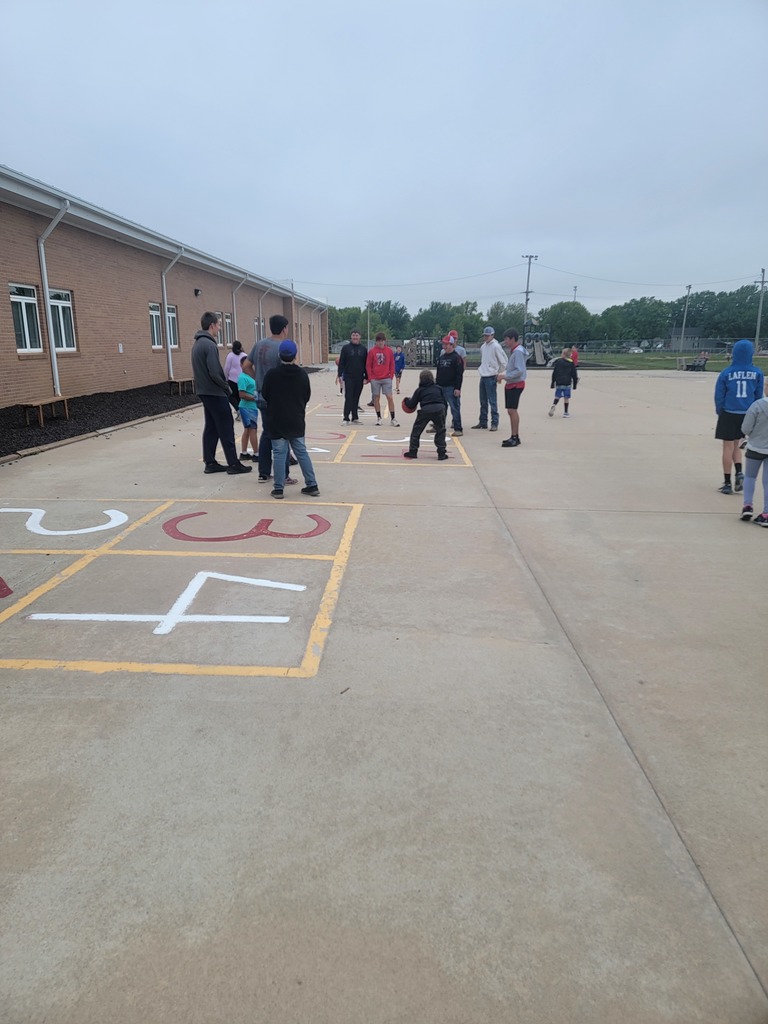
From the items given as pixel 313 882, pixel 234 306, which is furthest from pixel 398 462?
pixel 234 306

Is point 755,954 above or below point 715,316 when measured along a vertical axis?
below

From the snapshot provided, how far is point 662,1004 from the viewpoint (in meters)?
1.87

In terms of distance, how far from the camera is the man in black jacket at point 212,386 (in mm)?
8242

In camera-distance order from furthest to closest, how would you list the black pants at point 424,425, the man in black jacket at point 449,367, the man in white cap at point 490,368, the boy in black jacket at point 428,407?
the man in white cap at point 490,368 → the man in black jacket at point 449,367 → the black pants at point 424,425 → the boy in black jacket at point 428,407

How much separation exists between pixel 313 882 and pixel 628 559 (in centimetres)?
425

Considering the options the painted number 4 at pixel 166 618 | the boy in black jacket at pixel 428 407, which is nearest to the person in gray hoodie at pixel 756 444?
the boy in black jacket at pixel 428 407

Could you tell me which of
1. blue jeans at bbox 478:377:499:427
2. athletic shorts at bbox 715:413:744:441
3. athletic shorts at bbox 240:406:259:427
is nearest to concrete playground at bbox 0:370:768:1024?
athletic shorts at bbox 715:413:744:441

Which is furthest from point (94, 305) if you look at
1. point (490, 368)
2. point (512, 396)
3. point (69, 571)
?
point (69, 571)

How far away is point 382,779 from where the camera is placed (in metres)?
2.79

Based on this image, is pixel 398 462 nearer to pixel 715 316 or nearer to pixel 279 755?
pixel 279 755

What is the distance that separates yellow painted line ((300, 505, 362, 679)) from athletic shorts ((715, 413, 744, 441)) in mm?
4541

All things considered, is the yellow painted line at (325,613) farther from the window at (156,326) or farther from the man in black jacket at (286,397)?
the window at (156,326)

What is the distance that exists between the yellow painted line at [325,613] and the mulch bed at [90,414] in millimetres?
6803

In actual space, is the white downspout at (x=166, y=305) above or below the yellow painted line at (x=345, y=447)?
above
